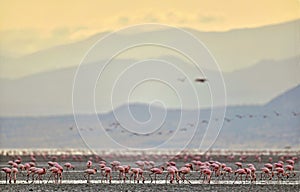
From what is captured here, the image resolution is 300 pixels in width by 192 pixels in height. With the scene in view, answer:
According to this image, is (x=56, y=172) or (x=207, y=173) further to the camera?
(x=207, y=173)

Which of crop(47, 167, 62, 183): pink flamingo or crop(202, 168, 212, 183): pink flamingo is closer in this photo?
crop(47, 167, 62, 183): pink flamingo

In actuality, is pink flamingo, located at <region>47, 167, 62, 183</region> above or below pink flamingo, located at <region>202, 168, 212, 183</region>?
above

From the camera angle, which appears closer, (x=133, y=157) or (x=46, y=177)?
(x=46, y=177)

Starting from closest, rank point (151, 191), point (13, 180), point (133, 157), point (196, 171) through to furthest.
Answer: point (151, 191), point (13, 180), point (196, 171), point (133, 157)

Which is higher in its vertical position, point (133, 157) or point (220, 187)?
point (133, 157)

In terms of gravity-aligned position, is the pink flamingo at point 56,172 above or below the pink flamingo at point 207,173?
above

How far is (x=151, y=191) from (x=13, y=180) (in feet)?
16.2

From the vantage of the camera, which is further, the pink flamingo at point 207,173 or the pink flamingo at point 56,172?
the pink flamingo at point 207,173

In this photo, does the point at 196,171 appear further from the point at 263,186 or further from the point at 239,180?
the point at 263,186

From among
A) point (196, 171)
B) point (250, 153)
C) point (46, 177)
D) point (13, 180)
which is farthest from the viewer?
point (250, 153)

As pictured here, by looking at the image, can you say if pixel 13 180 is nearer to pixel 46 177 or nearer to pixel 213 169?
pixel 46 177

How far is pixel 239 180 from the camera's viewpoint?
25.6 m

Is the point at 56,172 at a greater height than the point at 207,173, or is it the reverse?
the point at 56,172

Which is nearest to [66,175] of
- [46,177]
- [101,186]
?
[46,177]
